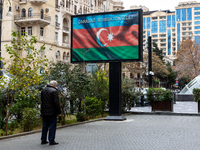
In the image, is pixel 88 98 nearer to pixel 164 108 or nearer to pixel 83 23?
pixel 83 23

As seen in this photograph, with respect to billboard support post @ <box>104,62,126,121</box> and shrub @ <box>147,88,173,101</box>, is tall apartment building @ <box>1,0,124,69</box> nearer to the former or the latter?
shrub @ <box>147,88,173,101</box>

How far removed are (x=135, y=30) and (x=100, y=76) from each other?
12.5 feet

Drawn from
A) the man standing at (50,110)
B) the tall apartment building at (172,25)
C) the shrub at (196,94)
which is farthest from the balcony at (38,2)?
the tall apartment building at (172,25)

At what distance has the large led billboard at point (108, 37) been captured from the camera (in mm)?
14758

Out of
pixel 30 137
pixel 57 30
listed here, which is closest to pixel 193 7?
pixel 57 30

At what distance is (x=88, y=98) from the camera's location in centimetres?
1573

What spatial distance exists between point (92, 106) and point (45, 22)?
101 feet

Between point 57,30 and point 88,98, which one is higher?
point 57,30

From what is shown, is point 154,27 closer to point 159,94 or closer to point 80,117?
point 159,94

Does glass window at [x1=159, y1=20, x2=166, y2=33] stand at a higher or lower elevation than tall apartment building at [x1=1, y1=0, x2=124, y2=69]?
higher

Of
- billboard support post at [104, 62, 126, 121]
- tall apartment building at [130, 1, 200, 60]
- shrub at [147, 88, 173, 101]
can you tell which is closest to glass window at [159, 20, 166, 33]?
tall apartment building at [130, 1, 200, 60]

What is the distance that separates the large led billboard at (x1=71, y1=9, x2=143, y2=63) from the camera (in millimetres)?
14758

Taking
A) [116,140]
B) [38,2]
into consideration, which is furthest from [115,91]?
[38,2]

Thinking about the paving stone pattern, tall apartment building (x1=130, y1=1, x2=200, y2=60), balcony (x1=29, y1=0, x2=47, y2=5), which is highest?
tall apartment building (x1=130, y1=1, x2=200, y2=60)
